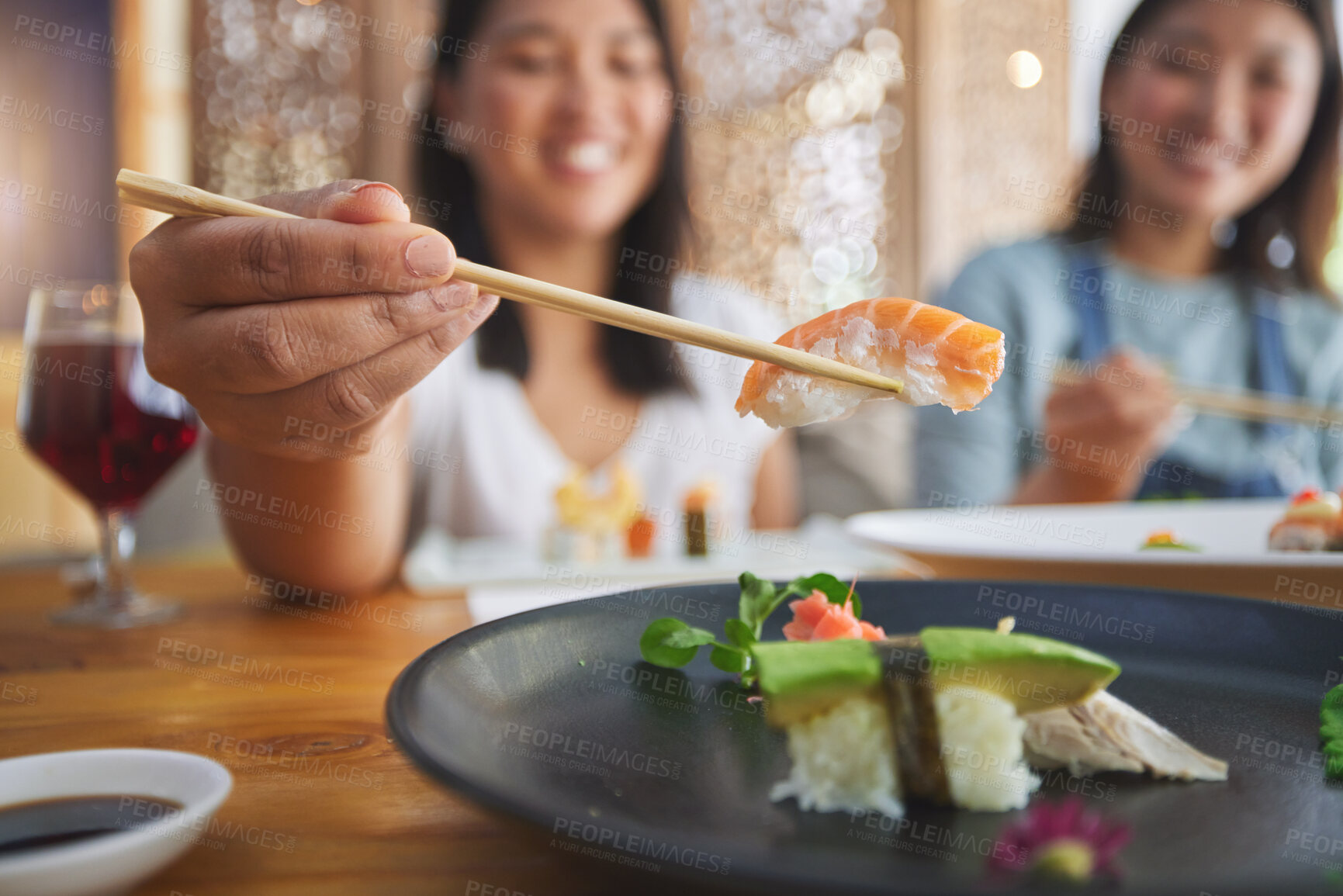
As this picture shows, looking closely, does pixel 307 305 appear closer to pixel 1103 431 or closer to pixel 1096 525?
pixel 1096 525

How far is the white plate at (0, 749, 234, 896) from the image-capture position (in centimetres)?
37

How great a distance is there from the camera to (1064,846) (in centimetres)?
36

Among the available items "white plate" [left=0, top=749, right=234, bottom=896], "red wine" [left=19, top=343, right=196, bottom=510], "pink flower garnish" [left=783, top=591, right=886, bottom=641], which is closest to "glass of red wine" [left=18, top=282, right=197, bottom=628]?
"red wine" [left=19, top=343, right=196, bottom=510]

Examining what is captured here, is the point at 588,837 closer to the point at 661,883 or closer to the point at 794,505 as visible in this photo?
the point at 661,883

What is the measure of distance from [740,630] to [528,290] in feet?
0.98

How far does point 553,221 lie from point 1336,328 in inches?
84.2

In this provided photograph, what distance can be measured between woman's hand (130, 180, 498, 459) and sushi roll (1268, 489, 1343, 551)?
37.9 inches

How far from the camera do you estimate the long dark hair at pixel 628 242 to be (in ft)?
7.66

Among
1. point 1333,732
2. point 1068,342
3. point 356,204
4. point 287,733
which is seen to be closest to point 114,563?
point 287,733

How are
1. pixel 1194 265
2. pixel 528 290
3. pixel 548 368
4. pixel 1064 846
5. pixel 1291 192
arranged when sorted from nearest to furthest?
pixel 1064 846
pixel 528 290
pixel 548 368
pixel 1291 192
pixel 1194 265

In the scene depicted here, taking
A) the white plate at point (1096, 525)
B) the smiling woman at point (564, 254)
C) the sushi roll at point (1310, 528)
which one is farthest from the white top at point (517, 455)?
the sushi roll at point (1310, 528)

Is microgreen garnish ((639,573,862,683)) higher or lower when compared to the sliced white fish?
higher

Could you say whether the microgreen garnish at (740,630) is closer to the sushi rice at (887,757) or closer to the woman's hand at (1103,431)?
the sushi rice at (887,757)

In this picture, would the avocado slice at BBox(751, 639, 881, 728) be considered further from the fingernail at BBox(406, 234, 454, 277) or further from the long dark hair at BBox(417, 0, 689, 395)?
the long dark hair at BBox(417, 0, 689, 395)
